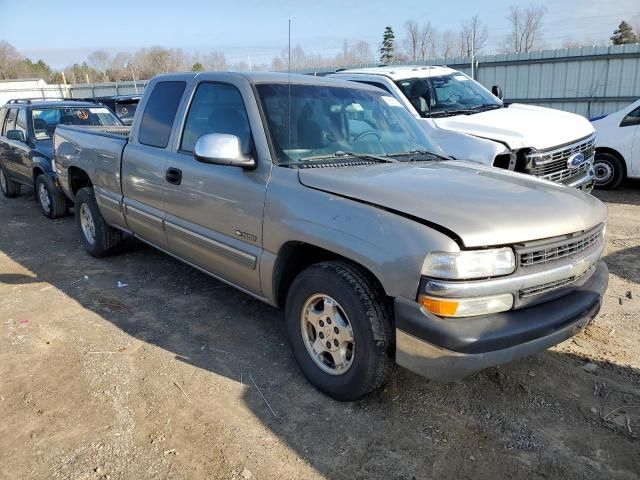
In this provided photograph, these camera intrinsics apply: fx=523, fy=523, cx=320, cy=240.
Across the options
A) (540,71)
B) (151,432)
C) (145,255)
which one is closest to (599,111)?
(540,71)

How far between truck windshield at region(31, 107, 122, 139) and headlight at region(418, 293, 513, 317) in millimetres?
7573

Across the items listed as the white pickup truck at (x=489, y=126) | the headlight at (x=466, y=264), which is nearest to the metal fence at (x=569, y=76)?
the white pickup truck at (x=489, y=126)

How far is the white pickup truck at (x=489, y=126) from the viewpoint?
595cm

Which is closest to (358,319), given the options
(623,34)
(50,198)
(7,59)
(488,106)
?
(488,106)

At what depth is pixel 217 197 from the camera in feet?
12.2

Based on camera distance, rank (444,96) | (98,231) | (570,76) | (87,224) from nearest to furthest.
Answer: (98,231) < (87,224) < (444,96) < (570,76)

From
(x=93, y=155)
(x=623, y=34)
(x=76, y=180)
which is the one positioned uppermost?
(x=623, y=34)

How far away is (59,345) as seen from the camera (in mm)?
3951

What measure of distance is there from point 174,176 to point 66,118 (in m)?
5.48

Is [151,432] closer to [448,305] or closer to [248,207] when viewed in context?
[248,207]

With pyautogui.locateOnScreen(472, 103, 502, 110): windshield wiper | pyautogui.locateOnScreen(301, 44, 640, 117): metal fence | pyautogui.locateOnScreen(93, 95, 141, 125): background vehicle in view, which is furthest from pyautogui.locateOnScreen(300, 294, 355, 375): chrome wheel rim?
pyautogui.locateOnScreen(301, 44, 640, 117): metal fence

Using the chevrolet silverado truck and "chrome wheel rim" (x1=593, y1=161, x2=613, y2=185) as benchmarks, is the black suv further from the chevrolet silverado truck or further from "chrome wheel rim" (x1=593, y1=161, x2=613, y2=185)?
"chrome wheel rim" (x1=593, y1=161, x2=613, y2=185)

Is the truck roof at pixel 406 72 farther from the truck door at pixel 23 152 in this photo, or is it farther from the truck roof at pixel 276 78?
the truck door at pixel 23 152

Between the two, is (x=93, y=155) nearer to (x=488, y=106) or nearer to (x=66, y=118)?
(x=66, y=118)
